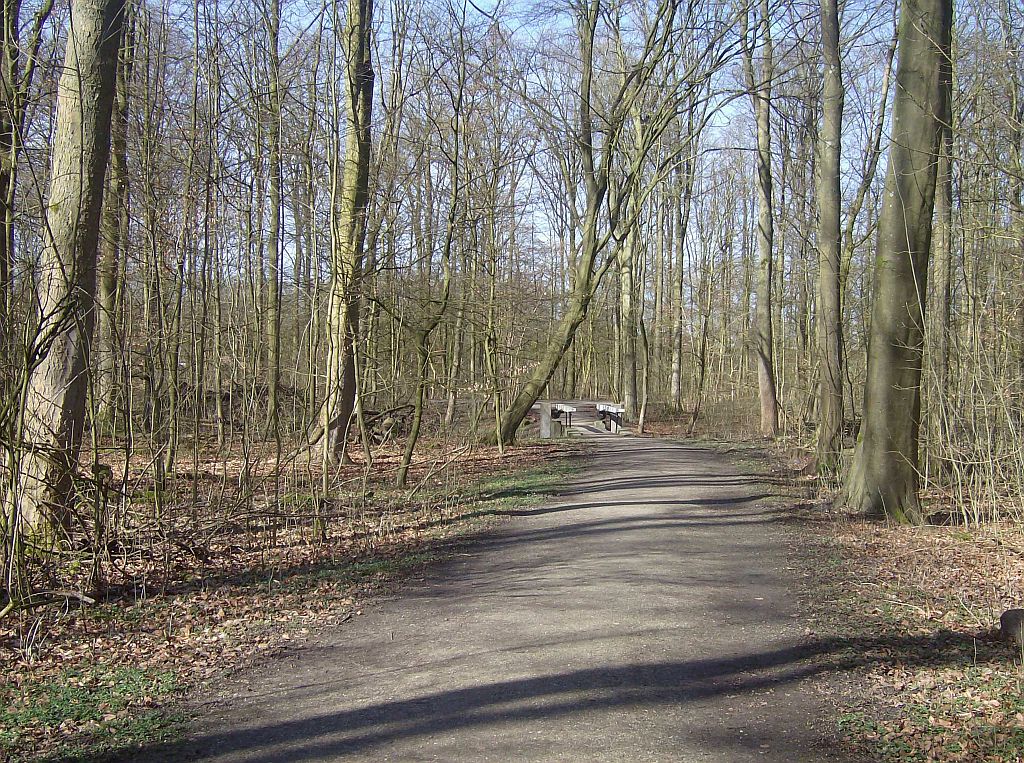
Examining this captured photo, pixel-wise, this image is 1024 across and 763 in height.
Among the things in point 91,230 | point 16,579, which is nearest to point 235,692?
point 16,579

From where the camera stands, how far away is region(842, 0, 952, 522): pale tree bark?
35.4 feet

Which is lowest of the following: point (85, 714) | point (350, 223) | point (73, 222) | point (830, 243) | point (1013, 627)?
point (85, 714)

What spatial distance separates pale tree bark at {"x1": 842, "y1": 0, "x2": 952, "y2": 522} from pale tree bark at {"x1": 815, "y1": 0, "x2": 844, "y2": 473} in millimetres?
4153

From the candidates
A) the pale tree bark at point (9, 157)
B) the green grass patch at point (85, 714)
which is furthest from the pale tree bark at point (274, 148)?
the green grass patch at point (85, 714)

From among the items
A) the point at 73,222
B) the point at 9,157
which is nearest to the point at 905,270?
the point at 73,222

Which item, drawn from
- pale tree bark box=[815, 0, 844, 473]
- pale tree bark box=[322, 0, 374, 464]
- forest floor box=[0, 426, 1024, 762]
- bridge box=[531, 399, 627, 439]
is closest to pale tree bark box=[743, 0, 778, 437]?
bridge box=[531, 399, 627, 439]

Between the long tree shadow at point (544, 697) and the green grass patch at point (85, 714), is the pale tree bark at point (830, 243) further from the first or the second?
the green grass patch at point (85, 714)

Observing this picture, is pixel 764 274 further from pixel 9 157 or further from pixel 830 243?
pixel 9 157

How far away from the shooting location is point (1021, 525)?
357 inches

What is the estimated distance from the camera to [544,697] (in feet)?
17.1

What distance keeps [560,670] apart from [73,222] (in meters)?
6.08

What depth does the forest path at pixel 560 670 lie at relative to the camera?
15.1ft

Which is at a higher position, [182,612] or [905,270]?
[905,270]

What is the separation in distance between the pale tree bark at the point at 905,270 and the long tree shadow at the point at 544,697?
5208mm
